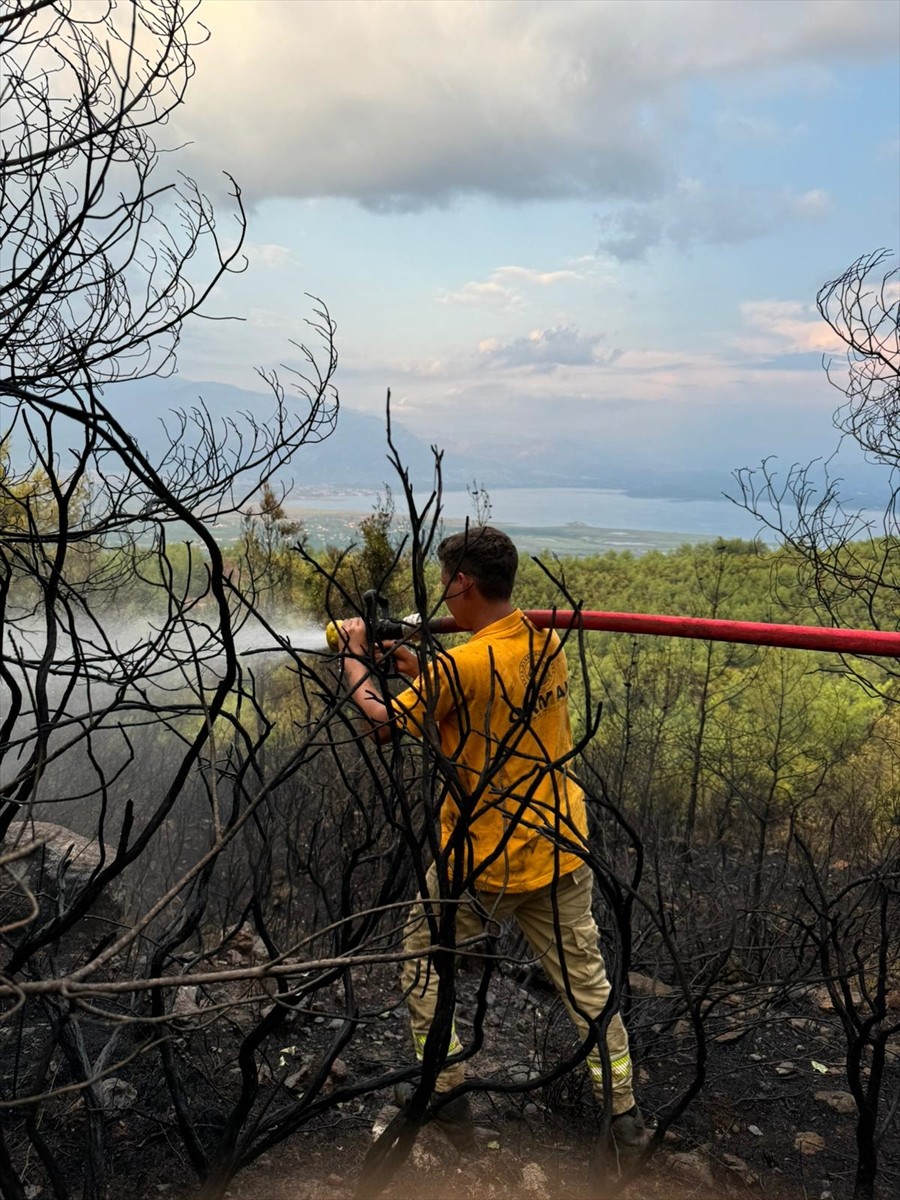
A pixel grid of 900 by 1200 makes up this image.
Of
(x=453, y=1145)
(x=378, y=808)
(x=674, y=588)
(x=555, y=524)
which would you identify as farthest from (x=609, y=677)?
(x=555, y=524)

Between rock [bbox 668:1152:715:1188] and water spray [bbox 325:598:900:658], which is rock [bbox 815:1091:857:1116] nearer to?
rock [bbox 668:1152:715:1188]

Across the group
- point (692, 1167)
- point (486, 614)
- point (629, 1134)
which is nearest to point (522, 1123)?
point (629, 1134)

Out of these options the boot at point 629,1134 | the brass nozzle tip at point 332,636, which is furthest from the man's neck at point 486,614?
the boot at point 629,1134

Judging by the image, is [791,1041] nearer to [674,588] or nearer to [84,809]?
[84,809]

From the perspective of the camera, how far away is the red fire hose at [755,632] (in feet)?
7.41

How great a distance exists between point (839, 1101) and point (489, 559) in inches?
91.9

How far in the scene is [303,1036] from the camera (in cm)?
375

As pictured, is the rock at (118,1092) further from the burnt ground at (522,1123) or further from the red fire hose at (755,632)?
the red fire hose at (755,632)

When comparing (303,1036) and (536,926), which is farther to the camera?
(303,1036)

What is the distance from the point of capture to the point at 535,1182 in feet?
8.57

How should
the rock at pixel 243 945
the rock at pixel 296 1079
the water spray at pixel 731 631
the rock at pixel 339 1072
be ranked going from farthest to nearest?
the rock at pixel 243 945 < the rock at pixel 339 1072 < the rock at pixel 296 1079 < the water spray at pixel 731 631

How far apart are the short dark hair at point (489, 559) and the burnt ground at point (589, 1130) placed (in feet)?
4.12

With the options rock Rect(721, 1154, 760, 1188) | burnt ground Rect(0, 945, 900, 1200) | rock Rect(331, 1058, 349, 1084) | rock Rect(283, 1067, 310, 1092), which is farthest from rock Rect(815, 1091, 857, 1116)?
rock Rect(283, 1067, 310, 1092)

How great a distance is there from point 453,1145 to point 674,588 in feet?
30.9
